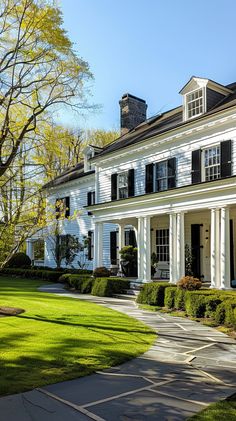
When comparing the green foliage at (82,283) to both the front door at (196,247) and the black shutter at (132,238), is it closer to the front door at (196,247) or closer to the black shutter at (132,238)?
the black shutter at (132,238)

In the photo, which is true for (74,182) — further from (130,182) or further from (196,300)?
(196,300)

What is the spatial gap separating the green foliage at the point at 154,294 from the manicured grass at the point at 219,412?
9.45 meters

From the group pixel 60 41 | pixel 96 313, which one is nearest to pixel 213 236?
pixel 96 313

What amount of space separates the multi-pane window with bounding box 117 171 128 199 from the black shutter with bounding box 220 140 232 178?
22.8 feet

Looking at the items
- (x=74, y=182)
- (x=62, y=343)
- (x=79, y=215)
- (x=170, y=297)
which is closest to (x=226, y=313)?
(x=170, y=297)

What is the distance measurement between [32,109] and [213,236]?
769cm

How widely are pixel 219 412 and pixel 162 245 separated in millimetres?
17189

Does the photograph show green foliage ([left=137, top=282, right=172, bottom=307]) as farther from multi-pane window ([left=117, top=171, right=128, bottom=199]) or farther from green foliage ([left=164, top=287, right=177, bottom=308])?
multi-pane window ([left=117, top=171, right=128, bottom=199])

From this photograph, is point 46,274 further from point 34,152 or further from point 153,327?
point 153,327

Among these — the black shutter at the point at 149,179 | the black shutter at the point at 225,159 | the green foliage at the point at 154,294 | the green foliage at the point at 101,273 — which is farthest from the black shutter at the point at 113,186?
the black shutter at the point at 225,159

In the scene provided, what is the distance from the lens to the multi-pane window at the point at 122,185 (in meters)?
21.1

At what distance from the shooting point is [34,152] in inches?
499

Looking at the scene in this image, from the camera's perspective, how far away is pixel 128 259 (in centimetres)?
2064

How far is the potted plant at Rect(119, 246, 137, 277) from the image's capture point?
2061 centimetres
